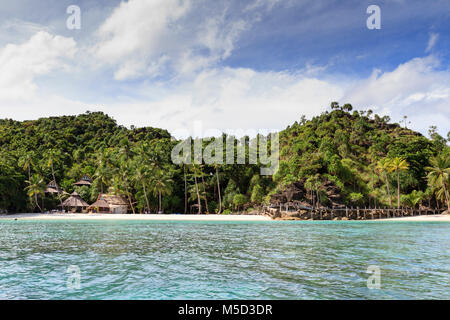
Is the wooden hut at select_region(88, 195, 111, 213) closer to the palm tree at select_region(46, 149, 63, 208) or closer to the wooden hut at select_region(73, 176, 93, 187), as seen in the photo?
the palm tree at select_region(46, 149, 63, 208)

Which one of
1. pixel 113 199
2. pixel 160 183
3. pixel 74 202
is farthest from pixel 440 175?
pixel 74 202

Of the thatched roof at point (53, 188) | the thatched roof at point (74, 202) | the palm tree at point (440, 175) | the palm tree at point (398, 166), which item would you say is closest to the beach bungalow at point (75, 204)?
the thatched roof at point (74, 202)

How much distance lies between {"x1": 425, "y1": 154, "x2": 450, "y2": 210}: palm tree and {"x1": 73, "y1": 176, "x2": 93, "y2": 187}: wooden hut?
4784 cm

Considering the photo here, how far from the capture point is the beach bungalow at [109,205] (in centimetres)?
4341

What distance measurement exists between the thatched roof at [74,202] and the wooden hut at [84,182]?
4017 millimetres

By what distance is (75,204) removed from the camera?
1708 inches

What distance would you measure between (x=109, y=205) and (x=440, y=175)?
4297cm

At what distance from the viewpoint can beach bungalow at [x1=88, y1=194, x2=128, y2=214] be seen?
43.4m

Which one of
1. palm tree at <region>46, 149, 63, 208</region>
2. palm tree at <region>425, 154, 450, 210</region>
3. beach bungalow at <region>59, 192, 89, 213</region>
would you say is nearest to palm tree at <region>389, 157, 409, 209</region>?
palm tree at <region>425, 154, 450, 210</region>

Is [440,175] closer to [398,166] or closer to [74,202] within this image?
[398,166]

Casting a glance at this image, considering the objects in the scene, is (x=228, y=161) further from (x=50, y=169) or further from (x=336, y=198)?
(x=50, y=169)
